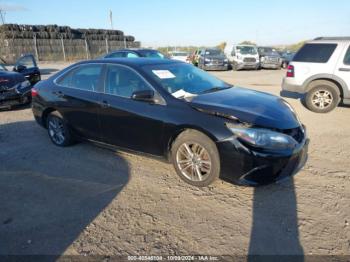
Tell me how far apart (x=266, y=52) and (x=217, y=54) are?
185 inches

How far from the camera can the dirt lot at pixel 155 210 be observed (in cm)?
273

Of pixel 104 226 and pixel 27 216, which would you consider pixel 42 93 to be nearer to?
pixel 27 216

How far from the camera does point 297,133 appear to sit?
368cm

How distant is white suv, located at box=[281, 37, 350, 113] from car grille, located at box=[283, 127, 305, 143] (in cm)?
455

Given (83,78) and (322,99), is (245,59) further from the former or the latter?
(83,78)

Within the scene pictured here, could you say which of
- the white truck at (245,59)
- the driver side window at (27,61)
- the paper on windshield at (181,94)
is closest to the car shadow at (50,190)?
the paper on windshield at (181,94)

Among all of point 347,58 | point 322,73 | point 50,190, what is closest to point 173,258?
point 50,190

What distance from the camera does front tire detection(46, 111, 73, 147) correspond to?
5.15m

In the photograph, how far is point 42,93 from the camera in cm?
536

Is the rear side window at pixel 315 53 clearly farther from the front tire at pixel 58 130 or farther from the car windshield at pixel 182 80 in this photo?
the front tire at pixel 58 130

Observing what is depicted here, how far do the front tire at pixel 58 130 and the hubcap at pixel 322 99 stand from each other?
631 centimetres

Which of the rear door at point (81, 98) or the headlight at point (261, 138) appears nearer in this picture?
the headlight at point (261, 138)

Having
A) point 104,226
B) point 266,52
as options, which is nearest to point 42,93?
point 104,226

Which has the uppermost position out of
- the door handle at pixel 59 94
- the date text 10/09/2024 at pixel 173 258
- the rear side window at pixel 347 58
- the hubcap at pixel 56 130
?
the rear side window at pixel 347 58
